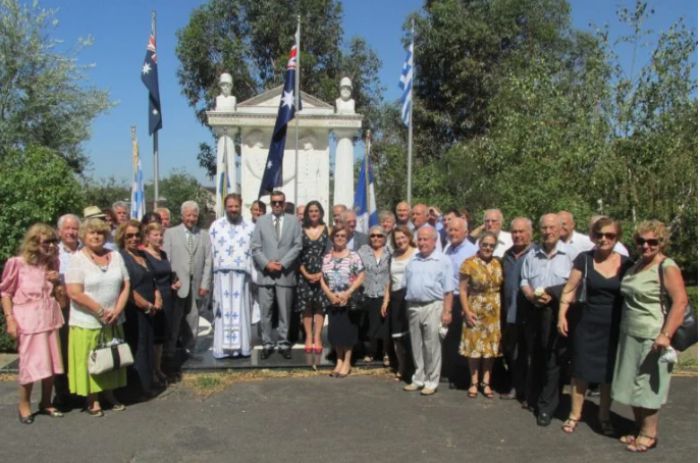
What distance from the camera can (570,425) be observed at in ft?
17.0

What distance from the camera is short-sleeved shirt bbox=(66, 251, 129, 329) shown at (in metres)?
5.34

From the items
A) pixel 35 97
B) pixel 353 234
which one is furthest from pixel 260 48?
pixel 353 234

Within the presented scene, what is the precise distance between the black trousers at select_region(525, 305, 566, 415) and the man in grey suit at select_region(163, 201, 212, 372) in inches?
138

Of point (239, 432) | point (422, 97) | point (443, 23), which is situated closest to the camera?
point (239, 432)

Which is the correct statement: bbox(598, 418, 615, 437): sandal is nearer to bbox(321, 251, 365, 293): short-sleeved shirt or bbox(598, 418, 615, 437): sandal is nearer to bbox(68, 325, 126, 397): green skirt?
bbox(321, 251, 365, 293): short-sleeved shirt

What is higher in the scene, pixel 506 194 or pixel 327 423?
pixel 506 194

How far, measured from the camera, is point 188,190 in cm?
4941

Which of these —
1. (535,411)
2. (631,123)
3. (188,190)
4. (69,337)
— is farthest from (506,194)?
(188,190)

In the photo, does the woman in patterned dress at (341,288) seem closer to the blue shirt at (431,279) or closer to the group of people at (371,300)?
the group of people at (371,300)

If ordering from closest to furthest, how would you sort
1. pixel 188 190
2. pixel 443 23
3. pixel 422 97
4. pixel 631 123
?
pixel 631 123, pixel 443 23, pixel 422 97, pixel 188 190

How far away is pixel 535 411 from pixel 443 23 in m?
23.3

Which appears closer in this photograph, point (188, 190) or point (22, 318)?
point (22, 318)

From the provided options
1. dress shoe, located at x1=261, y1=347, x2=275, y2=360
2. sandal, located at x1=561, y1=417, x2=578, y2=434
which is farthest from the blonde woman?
sandal, located at x1=561, y1=417, x2=578, y2=434

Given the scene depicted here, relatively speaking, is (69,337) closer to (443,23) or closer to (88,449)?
(88,449)
